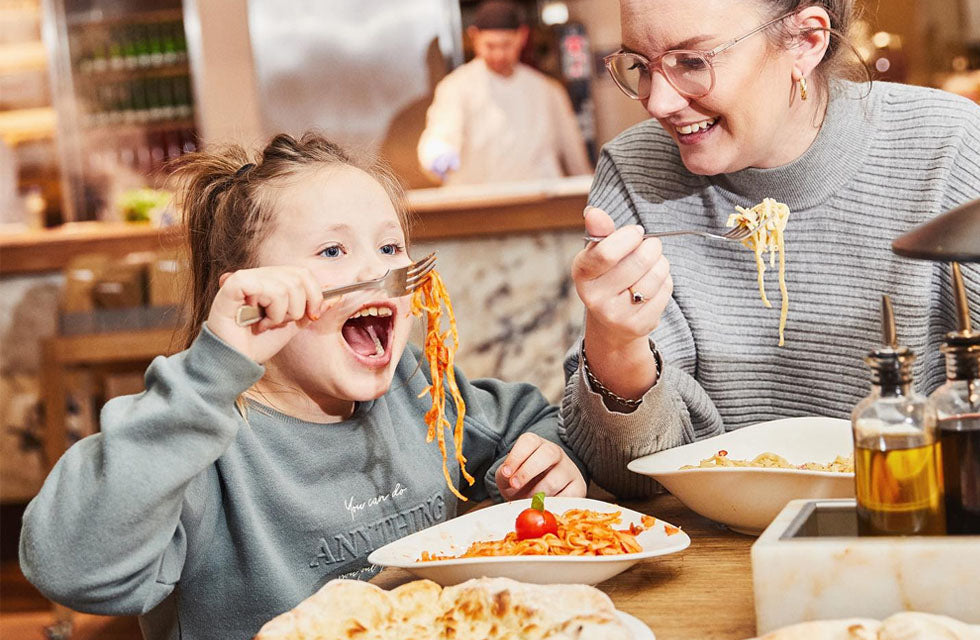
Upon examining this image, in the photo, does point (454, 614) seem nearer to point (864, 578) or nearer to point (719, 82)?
point (864, 578)

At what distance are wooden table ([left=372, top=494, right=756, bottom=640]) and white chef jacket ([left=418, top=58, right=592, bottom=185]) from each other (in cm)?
481

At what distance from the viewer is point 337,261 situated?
5.16 ft

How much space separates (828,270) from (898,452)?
2.83ft

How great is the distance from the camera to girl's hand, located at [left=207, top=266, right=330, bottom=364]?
125 centimetres

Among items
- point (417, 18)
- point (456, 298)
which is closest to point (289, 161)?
point (456, 298)

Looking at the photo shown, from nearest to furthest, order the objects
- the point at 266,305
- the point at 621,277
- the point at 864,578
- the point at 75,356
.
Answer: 1. the point at 864,578
2. the point at 266,305
3. the point at 621,277
4. the point at 75,356

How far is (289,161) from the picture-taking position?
5.61ft

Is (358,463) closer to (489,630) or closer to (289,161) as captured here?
(289,161)

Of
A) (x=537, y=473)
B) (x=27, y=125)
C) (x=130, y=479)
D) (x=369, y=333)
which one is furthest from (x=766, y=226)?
(x=27, y=125)

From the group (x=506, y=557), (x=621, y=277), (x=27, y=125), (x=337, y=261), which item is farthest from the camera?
(x=27, y=125)

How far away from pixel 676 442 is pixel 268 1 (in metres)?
5.79

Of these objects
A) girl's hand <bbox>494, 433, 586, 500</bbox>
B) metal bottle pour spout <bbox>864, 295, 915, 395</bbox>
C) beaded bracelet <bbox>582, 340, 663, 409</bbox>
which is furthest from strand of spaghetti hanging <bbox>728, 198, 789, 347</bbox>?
metal bottle pour spout <bbox>864, 295, 915, 395</bbox>

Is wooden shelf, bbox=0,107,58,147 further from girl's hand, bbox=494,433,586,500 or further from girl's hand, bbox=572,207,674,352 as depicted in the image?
girl's hand, bbox=572,207,674,352

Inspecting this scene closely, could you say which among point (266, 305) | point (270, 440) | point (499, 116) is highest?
point (499, 116)
